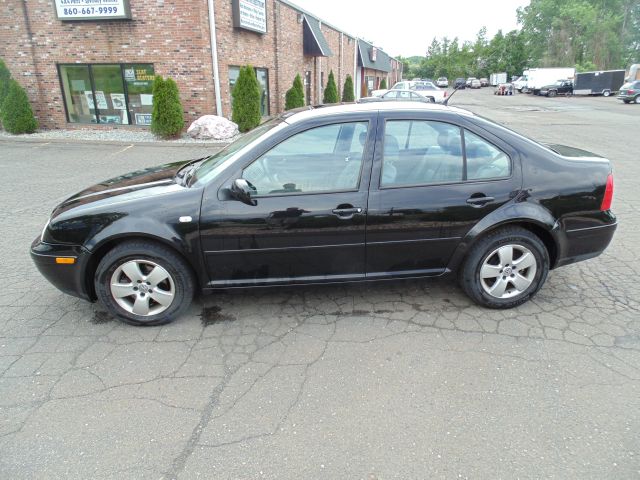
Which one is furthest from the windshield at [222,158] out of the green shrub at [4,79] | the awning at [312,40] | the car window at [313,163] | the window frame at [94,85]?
the awning at [312,40]

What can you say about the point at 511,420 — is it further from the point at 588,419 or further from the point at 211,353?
the point at 211,353

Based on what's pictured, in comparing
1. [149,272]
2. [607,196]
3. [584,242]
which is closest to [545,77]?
[607,196]

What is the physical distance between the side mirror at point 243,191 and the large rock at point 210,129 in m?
10.1

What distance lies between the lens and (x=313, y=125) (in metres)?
3.21

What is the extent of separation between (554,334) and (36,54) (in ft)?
52.8

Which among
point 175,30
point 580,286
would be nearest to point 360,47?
point 175,30

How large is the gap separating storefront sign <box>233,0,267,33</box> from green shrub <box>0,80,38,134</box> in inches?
274

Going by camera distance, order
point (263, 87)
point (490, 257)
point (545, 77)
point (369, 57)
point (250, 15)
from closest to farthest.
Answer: point (490, 257), point (250, 15), point (263, 87), point (369, 57), point (545, 77)

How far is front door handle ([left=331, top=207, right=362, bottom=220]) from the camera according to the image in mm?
3096

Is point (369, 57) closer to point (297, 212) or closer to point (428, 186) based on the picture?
Result: point (428, 186)

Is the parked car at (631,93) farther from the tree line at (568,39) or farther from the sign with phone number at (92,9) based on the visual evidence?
the sign with phone number at (92,9)

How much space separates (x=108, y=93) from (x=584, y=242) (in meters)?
14.5

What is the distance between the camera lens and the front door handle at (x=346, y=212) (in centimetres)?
310

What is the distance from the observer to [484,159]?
330 centimetres
